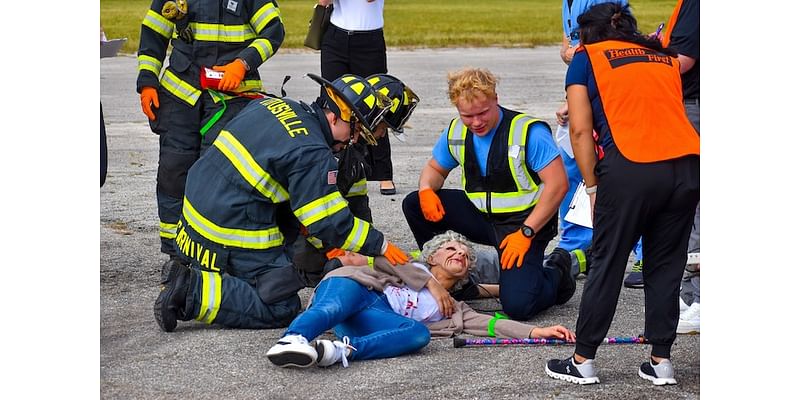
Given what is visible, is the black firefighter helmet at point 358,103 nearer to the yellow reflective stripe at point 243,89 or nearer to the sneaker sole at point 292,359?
the sneaker sole at point 292,359

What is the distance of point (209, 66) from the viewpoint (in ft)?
22.7

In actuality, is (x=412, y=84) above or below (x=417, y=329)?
above

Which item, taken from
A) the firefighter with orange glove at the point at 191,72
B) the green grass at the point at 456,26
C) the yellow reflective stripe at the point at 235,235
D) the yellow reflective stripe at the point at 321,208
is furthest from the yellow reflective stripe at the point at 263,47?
the green grass at the point at 456,26

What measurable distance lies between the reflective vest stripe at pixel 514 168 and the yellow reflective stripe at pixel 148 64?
1870mm

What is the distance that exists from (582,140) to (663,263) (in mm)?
552

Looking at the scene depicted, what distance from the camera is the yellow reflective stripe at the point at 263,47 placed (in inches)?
274

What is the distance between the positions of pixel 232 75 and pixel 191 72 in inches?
10.4

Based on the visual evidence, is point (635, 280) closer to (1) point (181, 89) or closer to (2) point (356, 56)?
(1) point (181, 89)

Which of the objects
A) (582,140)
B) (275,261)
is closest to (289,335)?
(275,261)

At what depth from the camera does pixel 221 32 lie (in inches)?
275

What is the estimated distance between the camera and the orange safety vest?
173 inches

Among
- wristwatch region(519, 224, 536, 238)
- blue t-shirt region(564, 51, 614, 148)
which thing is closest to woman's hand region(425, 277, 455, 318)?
wristwatch region(519, 224, 536, 238)

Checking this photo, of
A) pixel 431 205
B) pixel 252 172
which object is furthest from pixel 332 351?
pixel 431 205

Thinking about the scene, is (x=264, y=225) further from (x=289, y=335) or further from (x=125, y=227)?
(x=125, y=227)
